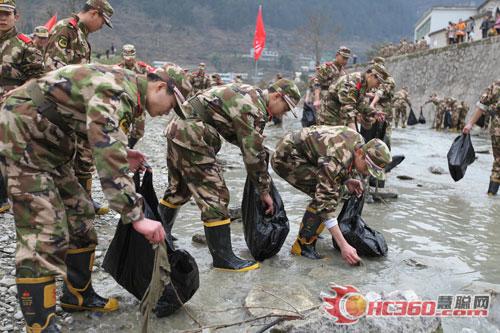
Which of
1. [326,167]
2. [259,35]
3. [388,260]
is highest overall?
[259,35]

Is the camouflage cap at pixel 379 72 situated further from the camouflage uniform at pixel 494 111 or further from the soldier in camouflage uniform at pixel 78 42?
the soldier in camouflage uniform at pixel 78 42

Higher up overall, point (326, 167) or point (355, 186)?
point (326, 167)

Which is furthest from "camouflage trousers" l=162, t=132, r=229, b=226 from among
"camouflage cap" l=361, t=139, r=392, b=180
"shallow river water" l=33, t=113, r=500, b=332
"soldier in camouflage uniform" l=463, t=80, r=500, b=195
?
"soldier in camouflage uniform" l=463, t=80, r=500, b=195

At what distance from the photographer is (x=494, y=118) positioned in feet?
21.9

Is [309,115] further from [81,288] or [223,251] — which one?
[81,288]

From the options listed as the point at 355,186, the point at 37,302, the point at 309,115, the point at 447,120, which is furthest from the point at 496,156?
the point at 447,120

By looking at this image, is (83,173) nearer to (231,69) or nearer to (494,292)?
(494,292)

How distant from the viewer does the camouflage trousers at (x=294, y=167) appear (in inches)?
167

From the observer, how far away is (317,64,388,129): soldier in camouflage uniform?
6.02m

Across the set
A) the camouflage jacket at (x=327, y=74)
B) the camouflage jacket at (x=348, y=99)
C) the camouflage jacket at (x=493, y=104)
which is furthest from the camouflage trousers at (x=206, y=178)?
the camouflage jacket at (x=327, y=74)

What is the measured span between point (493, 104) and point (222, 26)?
9488 centimetres

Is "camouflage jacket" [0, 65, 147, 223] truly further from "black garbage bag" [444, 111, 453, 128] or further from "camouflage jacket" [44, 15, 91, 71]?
"black garbage bag" [444, 111, 453, 128]

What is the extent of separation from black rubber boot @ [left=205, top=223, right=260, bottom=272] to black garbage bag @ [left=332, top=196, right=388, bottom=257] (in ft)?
2.94

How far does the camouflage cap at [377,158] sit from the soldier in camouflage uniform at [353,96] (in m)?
2.46
